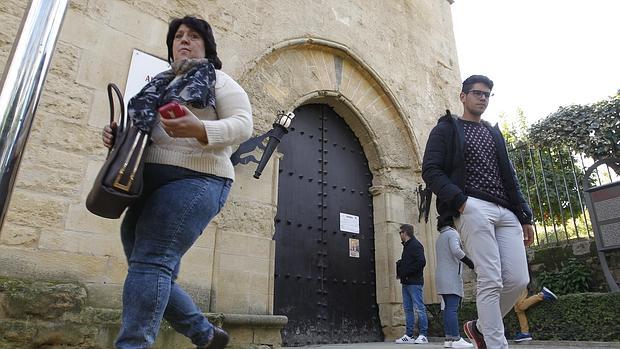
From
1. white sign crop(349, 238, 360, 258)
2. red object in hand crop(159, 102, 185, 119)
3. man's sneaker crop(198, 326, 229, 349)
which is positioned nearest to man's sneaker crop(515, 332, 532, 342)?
white sign crop(349, 238, 360, 258)

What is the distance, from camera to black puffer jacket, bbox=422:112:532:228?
277 centimetres

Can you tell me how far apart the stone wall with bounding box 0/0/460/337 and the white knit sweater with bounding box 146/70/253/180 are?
7.22 feet

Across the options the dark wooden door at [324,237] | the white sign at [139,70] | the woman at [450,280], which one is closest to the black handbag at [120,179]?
the white sign at [139,70]

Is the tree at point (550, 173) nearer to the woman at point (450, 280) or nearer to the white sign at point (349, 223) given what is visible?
the woman at point (450, 280)

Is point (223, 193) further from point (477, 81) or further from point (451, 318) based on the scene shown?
point (451, 318)

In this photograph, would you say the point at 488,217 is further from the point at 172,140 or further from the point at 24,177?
the point at 24,177

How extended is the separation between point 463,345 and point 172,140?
13.3 feet

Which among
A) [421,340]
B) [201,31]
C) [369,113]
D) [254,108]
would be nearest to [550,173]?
[369,113]

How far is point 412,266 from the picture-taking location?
543cm

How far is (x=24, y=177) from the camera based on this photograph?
11.3ft

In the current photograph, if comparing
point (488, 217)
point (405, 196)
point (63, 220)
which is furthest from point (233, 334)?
point (405, 196)

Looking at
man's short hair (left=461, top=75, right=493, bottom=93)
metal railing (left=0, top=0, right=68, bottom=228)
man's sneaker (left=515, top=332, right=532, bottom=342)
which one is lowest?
man's sneaker (left=515, top=332, right=532, bottom=342)

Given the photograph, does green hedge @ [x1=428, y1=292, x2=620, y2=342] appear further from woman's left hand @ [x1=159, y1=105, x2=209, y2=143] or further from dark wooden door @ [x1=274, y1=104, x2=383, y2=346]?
woman's left hand @ [x1=159, y1=105, x2=209, y2=143]

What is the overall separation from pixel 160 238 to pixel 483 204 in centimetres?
196
